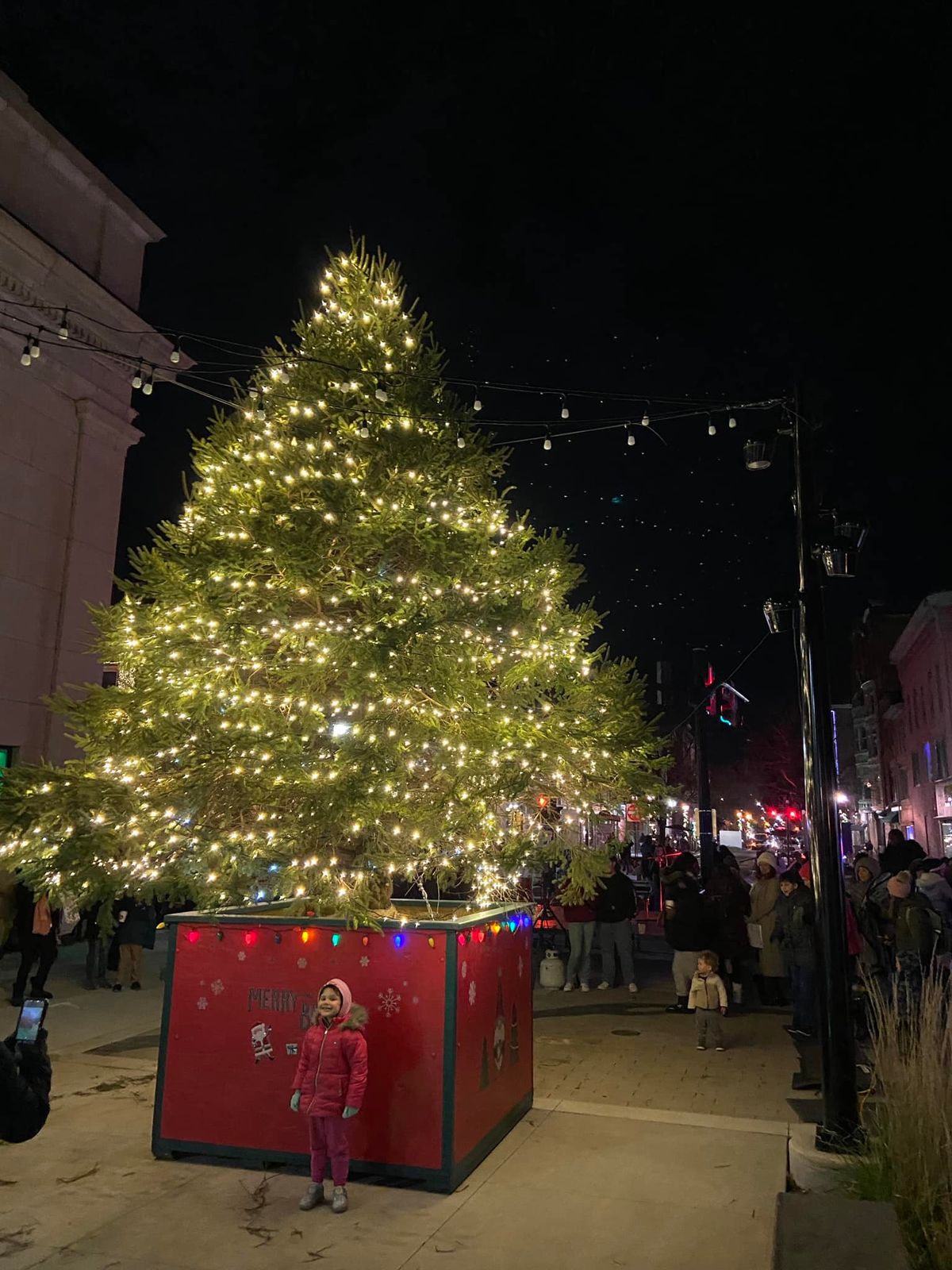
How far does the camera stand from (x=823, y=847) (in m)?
6.62

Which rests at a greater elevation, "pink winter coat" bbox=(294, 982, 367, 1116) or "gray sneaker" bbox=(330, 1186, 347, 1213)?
"pink winter coat" bbox=(294, 982, 367, 1116)

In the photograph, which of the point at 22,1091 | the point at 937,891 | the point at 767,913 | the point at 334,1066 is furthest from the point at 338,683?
the point at 937,891

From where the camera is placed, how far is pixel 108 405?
1772cm

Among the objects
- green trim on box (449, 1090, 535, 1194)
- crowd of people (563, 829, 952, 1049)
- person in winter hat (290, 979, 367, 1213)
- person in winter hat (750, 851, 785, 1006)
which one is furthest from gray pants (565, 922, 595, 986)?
person in winter hat (290, 979, 367, 1213)

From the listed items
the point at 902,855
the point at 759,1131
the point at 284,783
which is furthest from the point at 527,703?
the point at 902,855

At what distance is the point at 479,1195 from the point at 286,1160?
1.36 metres

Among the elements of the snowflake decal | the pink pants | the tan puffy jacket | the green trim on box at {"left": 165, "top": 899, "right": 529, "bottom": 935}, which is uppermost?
the green trim on box at {"left": 165, "top": 899, "right": 529, "bottom": 935}

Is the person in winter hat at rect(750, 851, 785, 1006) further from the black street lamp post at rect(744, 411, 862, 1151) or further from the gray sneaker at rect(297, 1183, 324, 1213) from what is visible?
the gray sneaker at rect(297, 1183, 324, 1213)

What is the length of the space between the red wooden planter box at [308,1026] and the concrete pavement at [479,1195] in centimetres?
22

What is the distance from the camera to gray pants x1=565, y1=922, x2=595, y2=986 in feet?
42.9

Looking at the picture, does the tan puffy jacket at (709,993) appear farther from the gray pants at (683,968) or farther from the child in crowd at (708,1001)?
the gray pants at (683,968)

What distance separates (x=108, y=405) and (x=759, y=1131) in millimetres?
16498

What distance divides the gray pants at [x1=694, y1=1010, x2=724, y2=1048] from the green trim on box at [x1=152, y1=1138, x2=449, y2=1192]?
463cm

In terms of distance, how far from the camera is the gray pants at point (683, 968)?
1146 centimetres
